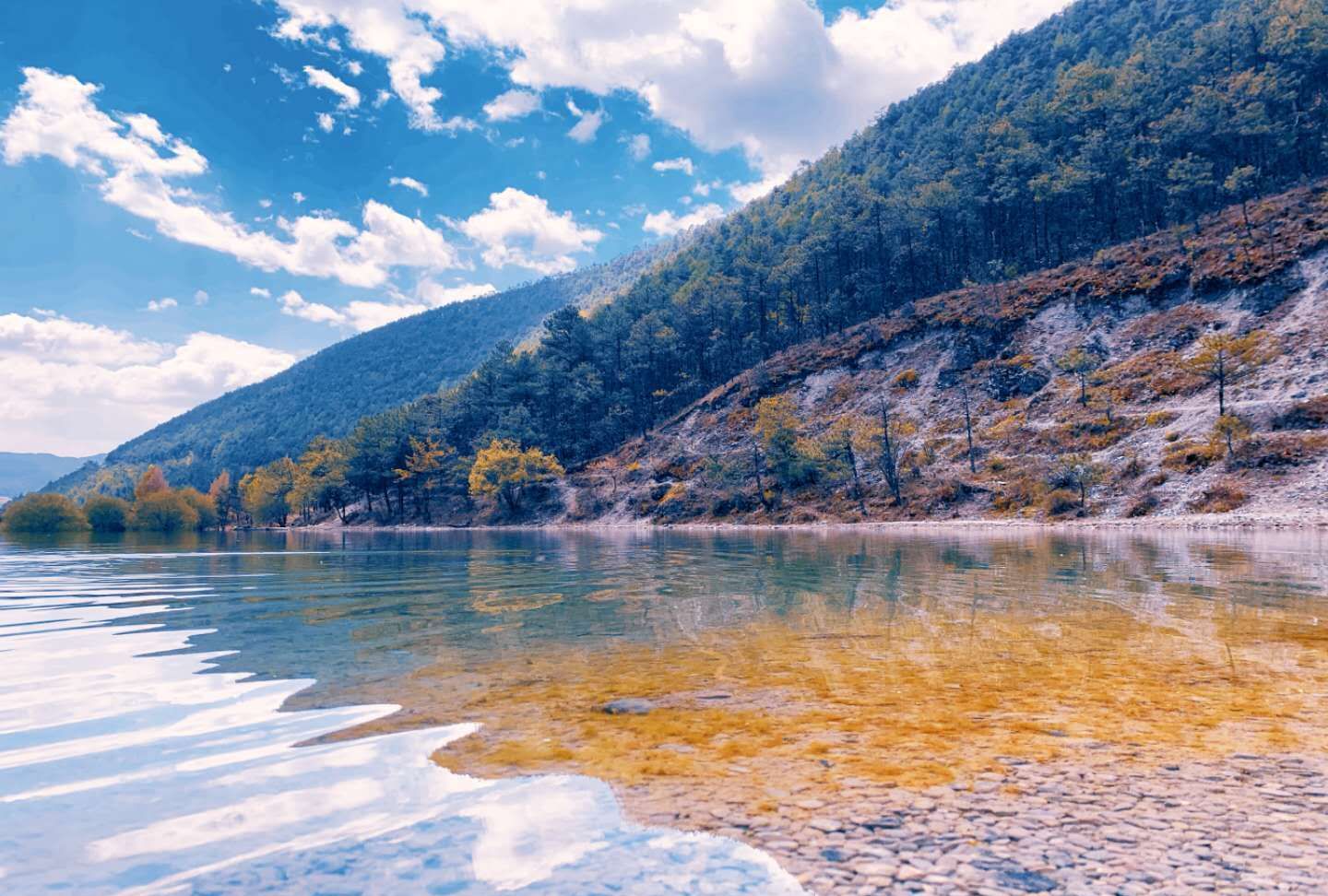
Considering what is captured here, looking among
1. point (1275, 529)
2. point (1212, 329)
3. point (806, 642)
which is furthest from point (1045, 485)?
point (806, 642)

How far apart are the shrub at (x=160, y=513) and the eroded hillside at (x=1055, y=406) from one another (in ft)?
251

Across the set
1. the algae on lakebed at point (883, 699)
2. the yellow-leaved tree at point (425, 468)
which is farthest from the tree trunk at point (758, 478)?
the algae on lakebed at point (883, 699)

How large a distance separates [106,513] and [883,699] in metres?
161

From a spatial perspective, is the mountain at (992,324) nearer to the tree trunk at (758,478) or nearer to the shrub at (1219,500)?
the shrub at (1219,500)

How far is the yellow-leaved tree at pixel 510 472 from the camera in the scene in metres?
119

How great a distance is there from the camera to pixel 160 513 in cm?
13238

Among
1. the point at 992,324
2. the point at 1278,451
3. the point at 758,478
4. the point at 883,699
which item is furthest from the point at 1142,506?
the point at 883,699

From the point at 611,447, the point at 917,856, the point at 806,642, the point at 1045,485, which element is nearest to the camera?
the point at 917,856

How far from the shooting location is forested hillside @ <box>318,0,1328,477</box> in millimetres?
108500

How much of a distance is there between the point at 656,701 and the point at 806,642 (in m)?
4.98

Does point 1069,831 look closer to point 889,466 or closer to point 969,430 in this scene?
point 889,466

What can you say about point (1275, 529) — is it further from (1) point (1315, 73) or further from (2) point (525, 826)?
(1) point (1315, 73)

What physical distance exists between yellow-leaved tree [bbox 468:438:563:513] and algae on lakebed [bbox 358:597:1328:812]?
10707 centimetres

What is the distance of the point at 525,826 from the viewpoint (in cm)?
610
